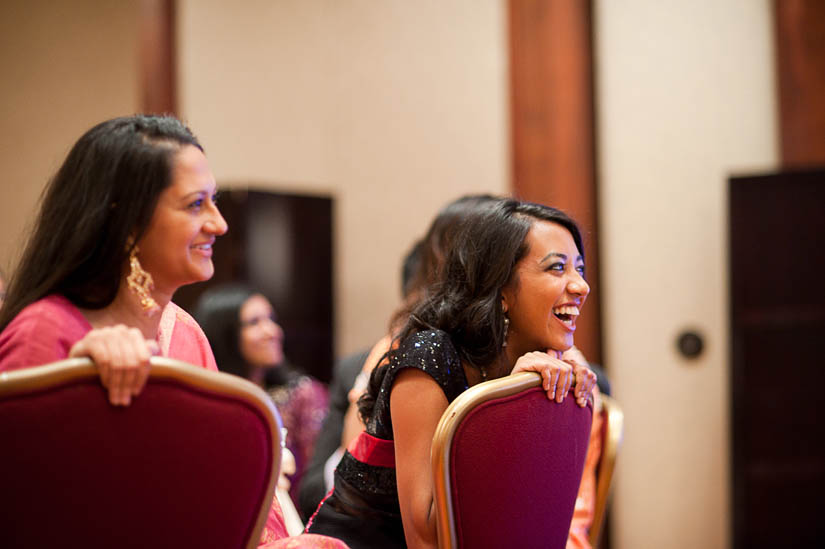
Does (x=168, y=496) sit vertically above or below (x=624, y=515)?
above

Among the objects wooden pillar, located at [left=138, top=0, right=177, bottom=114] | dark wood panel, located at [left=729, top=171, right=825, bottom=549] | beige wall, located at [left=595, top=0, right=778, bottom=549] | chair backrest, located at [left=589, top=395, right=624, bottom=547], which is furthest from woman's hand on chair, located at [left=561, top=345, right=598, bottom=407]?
wooden pillar, located at [left=138, top=0, right=177, bottom=114]

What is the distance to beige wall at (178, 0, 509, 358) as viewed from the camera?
453 cm

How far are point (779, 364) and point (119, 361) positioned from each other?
10.6ft

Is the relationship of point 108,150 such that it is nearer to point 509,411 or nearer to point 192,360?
point 192,360

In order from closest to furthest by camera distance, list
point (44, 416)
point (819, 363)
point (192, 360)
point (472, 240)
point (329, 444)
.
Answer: point (44, 416), point (192, 360), point (472, 240), point (329, 444), point (819, 363)

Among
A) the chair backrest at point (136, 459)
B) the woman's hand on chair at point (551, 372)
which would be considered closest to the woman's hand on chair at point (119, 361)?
the chair backrest at point (136, 459)

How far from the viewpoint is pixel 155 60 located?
14.7ft

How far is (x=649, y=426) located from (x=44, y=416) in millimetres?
3403

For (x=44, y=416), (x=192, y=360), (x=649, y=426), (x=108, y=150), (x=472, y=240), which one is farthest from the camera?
(x=649, y=426)

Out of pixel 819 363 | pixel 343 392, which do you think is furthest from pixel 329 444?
pixel 819 363

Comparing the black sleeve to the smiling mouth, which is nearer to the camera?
the smiling mouth

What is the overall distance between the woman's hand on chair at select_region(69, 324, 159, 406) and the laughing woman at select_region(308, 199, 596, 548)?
1.89 feet

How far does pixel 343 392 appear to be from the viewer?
257 cm

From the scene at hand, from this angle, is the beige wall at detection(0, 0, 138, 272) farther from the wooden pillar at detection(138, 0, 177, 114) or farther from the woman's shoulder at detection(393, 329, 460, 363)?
the woman's shoulder at detection(393, 329, 460, 363)
